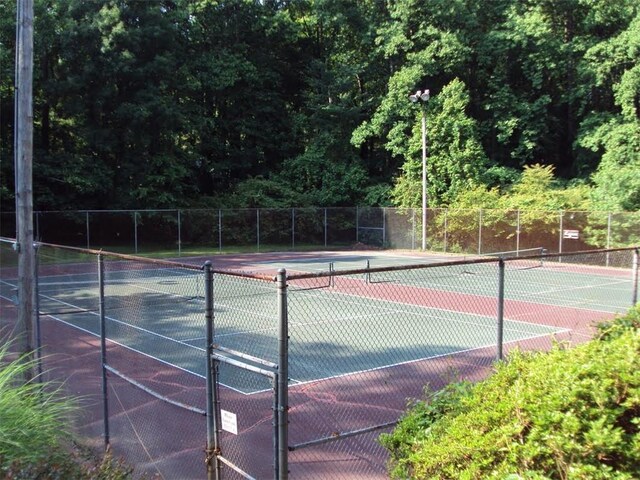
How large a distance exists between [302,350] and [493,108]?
3722cm

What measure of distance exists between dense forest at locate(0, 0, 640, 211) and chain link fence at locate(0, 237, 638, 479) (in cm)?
1512

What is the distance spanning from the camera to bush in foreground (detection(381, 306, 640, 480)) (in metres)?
2.55

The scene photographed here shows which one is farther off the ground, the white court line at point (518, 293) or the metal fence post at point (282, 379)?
the metal fence post at point (282, 379)

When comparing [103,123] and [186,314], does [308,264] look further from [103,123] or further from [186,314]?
[103,123]

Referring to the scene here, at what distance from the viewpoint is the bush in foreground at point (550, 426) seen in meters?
2.55

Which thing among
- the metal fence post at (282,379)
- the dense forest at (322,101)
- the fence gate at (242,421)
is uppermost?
the dense forest at (322,101)

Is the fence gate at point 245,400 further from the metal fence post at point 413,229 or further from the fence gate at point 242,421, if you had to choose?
the metal fence post at point 413,229

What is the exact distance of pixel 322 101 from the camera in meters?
45.0

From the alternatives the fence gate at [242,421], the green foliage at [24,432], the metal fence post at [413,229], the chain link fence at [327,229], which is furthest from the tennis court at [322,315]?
the metal fence post at [413,229]

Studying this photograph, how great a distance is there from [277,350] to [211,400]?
5512mm

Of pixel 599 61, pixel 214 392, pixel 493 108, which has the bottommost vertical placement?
pixel 214 392

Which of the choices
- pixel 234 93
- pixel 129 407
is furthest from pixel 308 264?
pixel 234 93

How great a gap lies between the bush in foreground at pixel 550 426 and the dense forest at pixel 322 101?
30.1 metres

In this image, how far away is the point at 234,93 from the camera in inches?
1747
